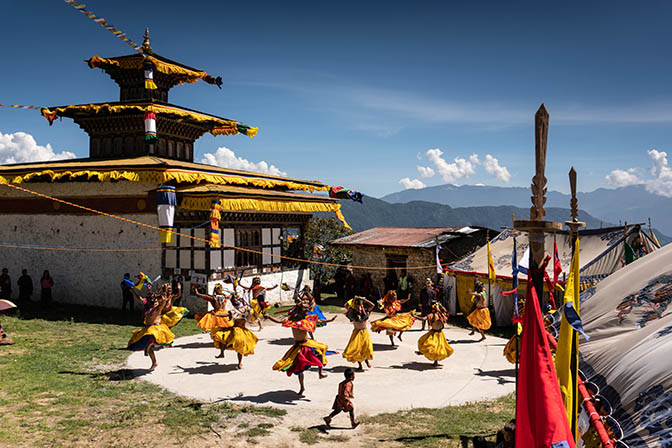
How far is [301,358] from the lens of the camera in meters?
10.6

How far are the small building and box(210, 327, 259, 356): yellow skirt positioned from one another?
1233 cm

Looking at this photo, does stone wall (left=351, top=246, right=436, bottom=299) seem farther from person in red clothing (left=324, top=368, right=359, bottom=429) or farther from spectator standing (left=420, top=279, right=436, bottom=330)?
person in red clothing (left=324, top=368, right=359, bottom=429)

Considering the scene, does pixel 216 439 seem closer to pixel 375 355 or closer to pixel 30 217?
pixel 375 355

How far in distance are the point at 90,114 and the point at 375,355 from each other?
58.5 feet

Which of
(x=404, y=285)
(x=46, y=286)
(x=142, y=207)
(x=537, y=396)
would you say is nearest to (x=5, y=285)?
(x=46, y=286)

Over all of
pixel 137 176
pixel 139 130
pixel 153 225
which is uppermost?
pixel 139 130

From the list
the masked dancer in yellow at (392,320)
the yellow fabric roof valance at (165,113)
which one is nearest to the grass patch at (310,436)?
the masked dancer in yellow at (392,320)

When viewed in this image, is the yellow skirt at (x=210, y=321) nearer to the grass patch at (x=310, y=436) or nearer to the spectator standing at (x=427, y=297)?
the grass patch at (x=310, y=436)

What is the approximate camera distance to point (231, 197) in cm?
1977

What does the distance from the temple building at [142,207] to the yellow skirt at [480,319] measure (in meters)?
9.67

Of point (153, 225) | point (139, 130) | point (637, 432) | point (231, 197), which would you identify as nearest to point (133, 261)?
point (153, 225)

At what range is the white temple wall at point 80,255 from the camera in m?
20.5

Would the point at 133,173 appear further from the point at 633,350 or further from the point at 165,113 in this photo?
the point at 633,350

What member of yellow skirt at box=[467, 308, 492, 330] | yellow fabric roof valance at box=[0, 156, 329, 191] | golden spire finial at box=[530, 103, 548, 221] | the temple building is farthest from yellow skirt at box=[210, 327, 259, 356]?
golden spire finial at box=[530, 103, 548, 221]
